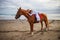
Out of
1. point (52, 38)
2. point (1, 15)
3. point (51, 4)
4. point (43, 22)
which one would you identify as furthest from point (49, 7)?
point (1, 15)

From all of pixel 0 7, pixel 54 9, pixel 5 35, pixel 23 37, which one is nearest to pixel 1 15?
pixel 0 7

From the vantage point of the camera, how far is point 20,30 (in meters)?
2.73

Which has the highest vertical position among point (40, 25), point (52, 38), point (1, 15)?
point (1, 15)

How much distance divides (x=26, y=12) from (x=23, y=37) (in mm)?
400

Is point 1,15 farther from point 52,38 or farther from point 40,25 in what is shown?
point 52,38

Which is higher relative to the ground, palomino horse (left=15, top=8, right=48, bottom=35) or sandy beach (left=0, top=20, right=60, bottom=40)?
palomino horse (left=15, top=8, right=48, bottom=35)

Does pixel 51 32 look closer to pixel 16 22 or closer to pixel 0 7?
pixel 16 22

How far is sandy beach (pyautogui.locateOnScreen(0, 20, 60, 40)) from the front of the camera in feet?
8.93

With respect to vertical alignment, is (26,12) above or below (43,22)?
above

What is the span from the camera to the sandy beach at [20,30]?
2723mm

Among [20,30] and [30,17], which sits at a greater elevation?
[30,17]

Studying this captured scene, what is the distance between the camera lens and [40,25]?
2721 millimetres

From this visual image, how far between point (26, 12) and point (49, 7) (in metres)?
0.38

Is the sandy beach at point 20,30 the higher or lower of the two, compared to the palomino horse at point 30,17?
lower
